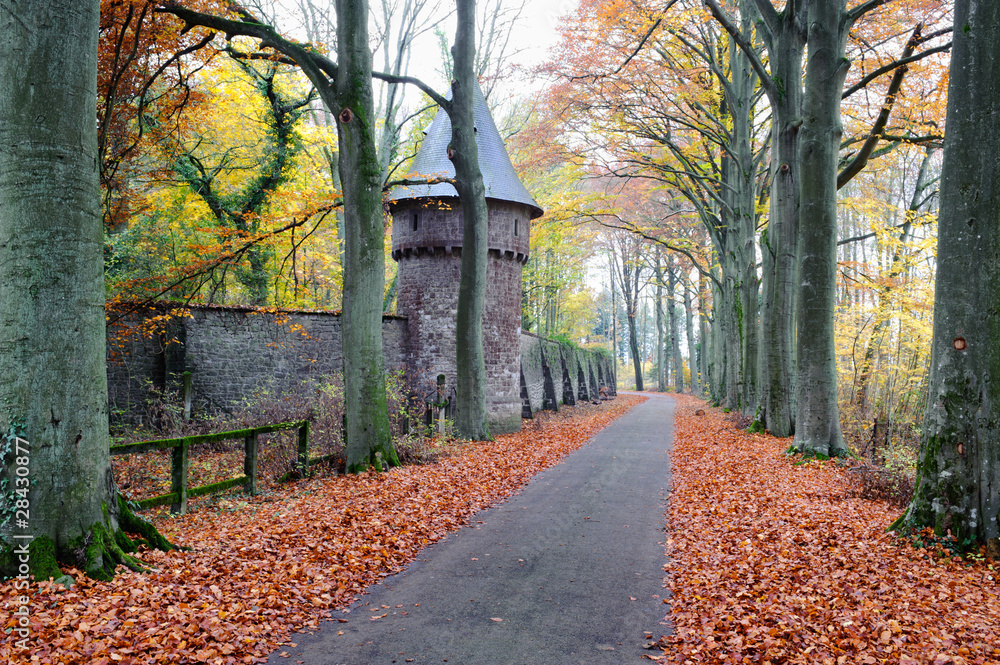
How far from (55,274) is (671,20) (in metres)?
12.3

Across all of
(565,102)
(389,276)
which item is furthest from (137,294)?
(389,276)

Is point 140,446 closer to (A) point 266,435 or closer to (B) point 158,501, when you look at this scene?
(B) point 158,501

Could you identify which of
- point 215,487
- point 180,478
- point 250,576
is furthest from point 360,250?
point 250,576

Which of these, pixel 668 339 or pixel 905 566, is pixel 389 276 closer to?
pixel 905 566

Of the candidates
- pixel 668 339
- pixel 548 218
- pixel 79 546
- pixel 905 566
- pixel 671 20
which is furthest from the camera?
pixel 668 339

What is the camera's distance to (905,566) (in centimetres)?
438

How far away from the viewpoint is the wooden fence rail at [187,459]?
5723mm

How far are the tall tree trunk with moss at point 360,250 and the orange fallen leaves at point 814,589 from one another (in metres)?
4.40

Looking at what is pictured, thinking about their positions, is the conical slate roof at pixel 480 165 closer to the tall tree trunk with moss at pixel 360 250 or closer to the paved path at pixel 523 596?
the tall tree trunk with moss at pixel 360 250

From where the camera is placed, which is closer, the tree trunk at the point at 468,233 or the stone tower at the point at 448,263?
the tree trunk at the point at 468,233

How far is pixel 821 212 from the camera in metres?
8.64

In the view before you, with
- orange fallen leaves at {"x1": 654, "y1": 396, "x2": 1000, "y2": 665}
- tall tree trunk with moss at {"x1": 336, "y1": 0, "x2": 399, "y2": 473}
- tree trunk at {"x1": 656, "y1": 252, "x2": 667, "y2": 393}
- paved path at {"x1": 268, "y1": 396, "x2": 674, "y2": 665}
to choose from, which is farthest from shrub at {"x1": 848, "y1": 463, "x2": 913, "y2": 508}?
tree trunk at {"x1": 656, "y1": 252, "x2": 667, "y2": 393}

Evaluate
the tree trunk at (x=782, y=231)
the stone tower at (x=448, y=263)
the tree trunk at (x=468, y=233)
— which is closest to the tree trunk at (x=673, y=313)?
the stone tower at (x=448, y=263)

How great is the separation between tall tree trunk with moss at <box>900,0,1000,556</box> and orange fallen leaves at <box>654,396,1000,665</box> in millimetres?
505
